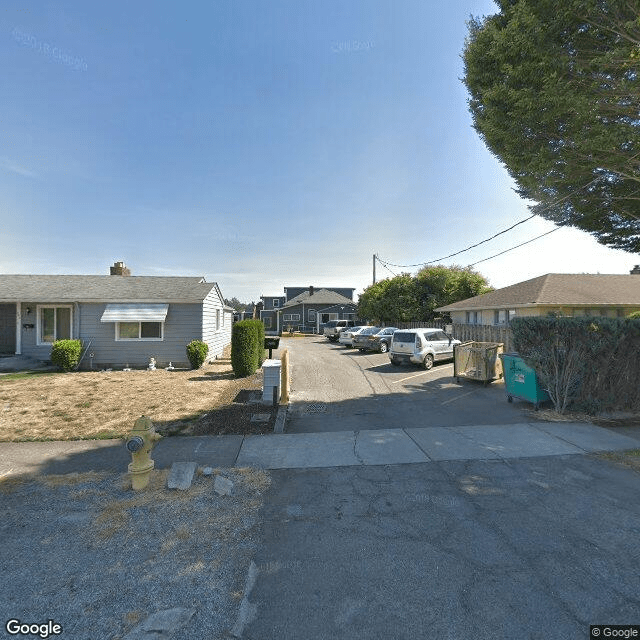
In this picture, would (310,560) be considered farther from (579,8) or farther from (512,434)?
(579,8)

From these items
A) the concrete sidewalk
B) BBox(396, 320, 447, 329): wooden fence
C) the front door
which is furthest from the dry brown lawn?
BBox(396, 320, 447, 329): wooden fence

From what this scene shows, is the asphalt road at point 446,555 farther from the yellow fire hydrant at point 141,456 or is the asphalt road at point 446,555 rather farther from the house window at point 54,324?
the house window at point 54,324

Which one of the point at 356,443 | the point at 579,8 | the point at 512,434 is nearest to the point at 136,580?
the point at 356,443

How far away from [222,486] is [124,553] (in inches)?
52.7

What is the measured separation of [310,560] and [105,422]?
6313 millimetres

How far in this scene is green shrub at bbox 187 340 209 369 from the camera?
15062mm

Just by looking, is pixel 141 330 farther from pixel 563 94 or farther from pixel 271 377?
pixel 563 94

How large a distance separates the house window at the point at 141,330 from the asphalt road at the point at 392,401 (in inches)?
242

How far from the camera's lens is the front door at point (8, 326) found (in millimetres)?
15922

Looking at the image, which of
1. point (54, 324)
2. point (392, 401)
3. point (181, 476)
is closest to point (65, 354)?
point (54, 324)

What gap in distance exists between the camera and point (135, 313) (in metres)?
15.1

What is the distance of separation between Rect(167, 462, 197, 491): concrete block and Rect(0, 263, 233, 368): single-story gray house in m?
11.5

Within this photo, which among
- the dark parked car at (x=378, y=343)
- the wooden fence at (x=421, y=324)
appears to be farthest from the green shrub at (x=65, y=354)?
the wooden fence at (x=421, y=324)

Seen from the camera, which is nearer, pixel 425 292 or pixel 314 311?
pixel 425 292
